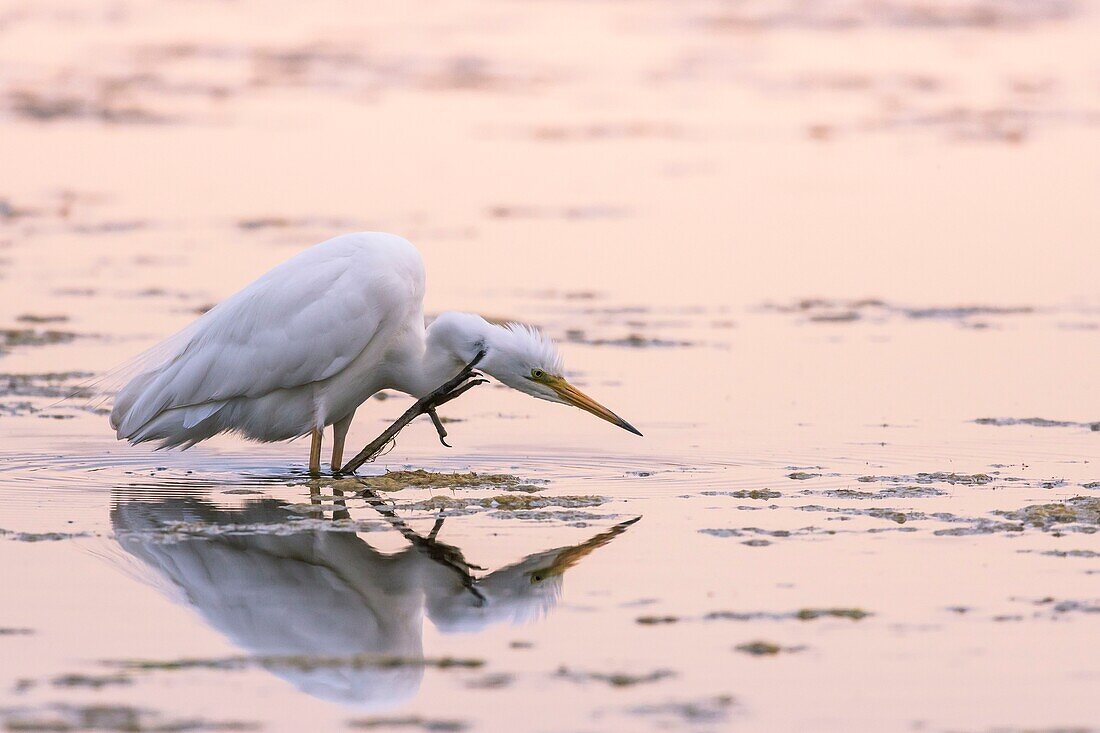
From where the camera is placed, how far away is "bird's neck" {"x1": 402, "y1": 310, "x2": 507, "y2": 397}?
9508mm

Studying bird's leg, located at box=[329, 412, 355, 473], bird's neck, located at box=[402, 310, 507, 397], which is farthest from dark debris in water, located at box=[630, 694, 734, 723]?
bird's leg, located at box=[329, 412, 355, 473]

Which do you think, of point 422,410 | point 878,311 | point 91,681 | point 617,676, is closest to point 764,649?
point 617,676

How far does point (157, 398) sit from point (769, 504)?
118 inches

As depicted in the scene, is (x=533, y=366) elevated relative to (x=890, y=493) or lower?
elevated

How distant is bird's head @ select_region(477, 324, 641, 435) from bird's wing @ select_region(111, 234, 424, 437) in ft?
1.87

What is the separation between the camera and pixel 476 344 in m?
9.55

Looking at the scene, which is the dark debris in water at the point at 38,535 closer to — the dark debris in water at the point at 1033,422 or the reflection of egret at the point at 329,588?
the reflection of egret at the point at 329,588

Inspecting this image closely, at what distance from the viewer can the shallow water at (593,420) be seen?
20.8 feet

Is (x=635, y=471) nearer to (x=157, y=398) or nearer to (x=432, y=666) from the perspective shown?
(x=157, y=398)

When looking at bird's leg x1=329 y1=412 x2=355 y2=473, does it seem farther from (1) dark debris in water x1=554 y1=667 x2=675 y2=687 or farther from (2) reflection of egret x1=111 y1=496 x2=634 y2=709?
(1) dark debris in water x1=554 y1=667 x2=675 y2=687

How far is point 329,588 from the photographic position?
7.46 m

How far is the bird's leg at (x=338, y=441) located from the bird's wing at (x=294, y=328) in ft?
1.33

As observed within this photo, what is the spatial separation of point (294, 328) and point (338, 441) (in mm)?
690

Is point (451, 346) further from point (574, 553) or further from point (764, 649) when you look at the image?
point (764, 649)
